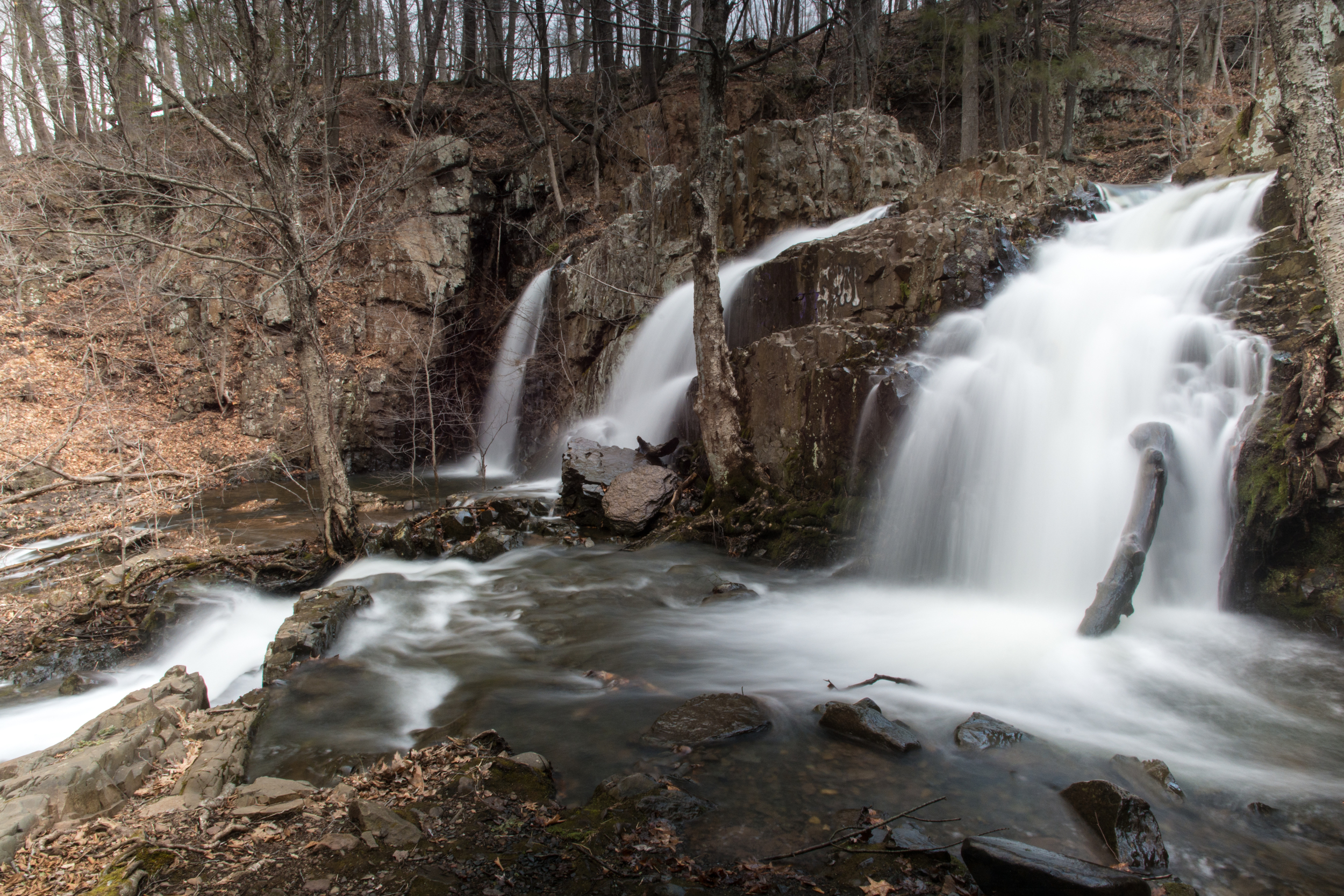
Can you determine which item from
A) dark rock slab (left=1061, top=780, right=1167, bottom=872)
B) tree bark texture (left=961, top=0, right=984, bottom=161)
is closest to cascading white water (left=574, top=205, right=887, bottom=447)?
tree bark texture (left=961, top=0, right=984, bottom=161)

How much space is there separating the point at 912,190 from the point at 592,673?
1223cm

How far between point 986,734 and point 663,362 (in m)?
9.71

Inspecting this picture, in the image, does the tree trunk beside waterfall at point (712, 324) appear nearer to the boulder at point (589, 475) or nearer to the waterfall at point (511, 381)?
the boulder at point (589, 475)

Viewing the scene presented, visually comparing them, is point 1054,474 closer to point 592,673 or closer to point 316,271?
point 592,673

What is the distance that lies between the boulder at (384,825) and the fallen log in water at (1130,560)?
4.95m

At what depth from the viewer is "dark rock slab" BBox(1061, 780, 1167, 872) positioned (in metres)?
2.90

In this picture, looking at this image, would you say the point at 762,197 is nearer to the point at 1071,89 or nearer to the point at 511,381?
the point at 511,381

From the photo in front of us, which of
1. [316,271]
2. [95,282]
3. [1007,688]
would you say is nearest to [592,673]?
[1007,688]

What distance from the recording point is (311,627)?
5387 millimetres

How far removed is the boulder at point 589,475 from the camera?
9461 millimetres

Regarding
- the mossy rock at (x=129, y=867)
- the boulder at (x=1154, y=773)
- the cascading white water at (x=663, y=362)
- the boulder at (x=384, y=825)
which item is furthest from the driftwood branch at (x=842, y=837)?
the cascading white water at (x=663, y=362)

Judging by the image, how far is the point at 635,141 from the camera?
21.0m

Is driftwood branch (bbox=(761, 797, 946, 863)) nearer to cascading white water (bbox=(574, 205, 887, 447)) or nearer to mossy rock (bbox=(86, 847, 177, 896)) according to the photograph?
mossy rock (bbox=(86, 847, 177, 896))

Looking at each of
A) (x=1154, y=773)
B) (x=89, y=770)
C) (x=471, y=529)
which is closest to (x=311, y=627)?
(x=89, y=770)
